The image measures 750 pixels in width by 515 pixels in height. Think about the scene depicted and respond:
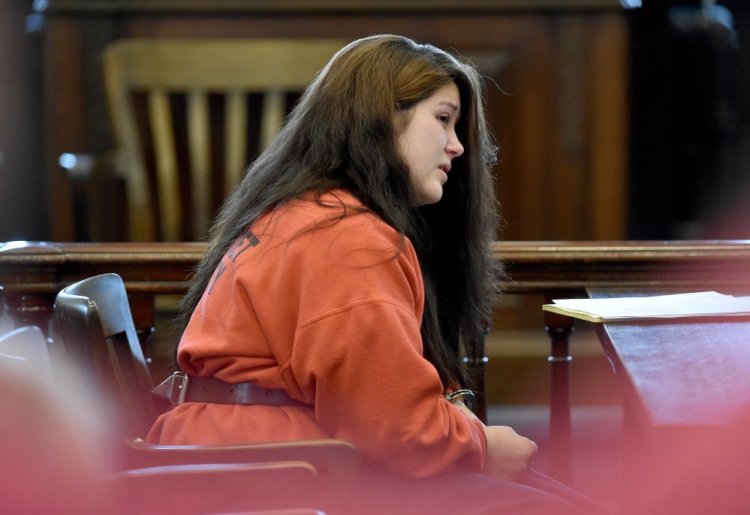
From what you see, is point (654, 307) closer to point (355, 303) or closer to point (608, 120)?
point (355, 303)

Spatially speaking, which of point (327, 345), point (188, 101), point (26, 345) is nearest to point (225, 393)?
point (327, 345)

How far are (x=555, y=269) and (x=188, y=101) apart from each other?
1729mm

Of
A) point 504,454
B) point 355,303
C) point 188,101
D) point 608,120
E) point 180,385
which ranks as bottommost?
point 504,454

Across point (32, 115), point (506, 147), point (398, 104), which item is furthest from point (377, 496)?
point (32, 115)

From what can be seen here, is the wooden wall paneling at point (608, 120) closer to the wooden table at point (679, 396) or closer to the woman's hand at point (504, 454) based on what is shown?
the wooden table at point (679, 396)

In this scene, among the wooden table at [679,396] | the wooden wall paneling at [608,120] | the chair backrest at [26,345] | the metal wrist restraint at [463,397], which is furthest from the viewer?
the wooden wall paneling at [608,120]

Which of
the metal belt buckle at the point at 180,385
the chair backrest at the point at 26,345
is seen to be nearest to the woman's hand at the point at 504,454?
the metal belt buckle at the point at 180,385

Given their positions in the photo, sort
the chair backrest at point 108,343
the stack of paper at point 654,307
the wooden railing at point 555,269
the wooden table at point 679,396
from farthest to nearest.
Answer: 1. the wooden railing at point 555,269
2. the stack of paper at point 654,307
3. the chair backrest at point 108,343
4. the wooden table at point 679,396

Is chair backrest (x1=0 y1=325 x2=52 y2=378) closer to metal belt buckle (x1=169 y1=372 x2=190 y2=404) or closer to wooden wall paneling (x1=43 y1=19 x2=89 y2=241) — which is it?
metal belt buckle (x1=169 y1=372 x2=190 y2=404)

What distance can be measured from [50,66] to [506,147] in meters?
1.46

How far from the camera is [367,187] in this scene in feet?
5.04

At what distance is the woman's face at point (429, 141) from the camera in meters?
1.61

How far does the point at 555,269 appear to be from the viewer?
2.25 metres

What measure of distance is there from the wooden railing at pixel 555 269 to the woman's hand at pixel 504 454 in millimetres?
671
